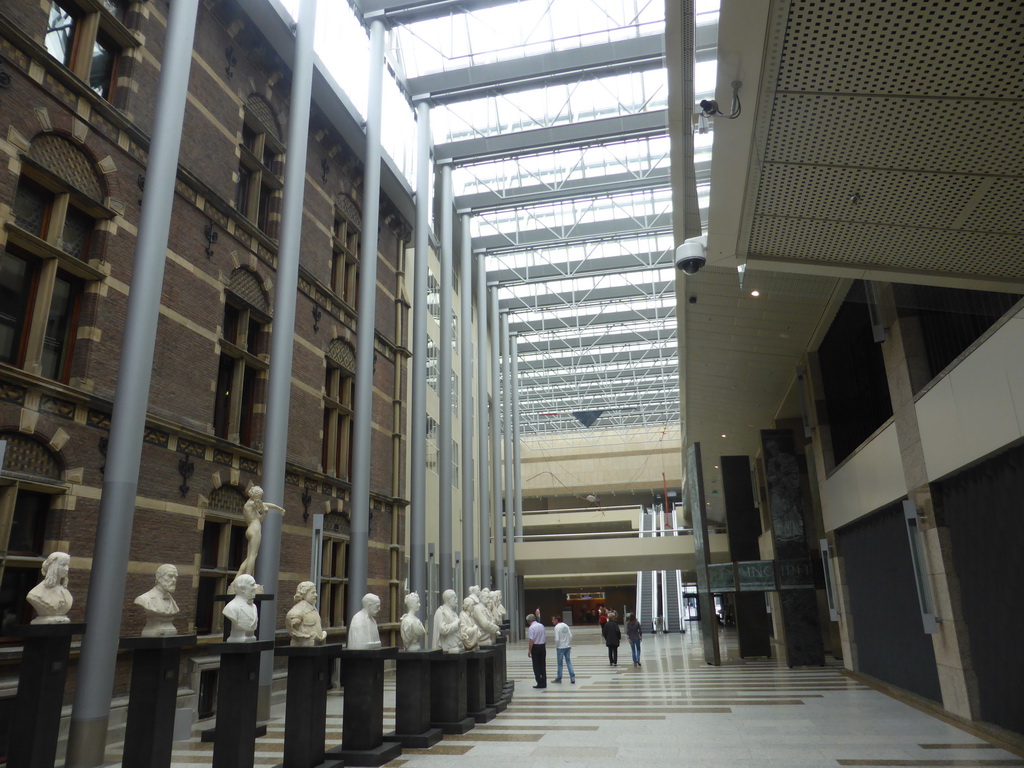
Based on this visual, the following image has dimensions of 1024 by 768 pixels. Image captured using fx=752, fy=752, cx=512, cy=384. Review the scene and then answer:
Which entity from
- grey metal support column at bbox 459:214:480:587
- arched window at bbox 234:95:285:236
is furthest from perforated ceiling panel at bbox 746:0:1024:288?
grey metal support column at bbox 459:214:480:587

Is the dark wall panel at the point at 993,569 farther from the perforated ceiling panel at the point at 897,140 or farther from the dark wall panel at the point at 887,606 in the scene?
the perforated ceiling panel at the point at 897,140

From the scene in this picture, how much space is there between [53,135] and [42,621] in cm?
673

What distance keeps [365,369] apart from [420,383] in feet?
13.0

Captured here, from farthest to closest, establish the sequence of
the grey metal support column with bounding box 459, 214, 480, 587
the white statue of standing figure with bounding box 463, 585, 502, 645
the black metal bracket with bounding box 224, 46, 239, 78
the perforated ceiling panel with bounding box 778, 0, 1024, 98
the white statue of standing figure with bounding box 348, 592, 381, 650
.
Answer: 1. the grey metal support column with bounding box 459, 214, 480, 587
2. the black metal bracket with bounding box 224, 46, 239, 78
3. the white statue of standing figure with bounding box 463, 585, 502, 645
4. the white statue of standing figure with bounding box 348, 592, 381, 650
5. the perforated ceiling panel with bounding box 778, 0, 1024, 98

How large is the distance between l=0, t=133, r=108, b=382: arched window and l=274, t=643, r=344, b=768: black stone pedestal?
17.4ft

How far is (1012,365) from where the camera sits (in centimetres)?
796

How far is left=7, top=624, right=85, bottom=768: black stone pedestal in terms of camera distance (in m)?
6.95

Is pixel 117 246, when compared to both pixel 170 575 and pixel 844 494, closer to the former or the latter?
pixel 170 575

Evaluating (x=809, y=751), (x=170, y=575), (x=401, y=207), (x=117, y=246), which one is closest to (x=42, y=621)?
(x=170, y=575)

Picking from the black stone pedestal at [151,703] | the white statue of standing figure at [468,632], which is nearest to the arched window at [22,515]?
the black stone pedestal at [151,703]

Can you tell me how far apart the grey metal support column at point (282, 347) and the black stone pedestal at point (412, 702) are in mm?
2278

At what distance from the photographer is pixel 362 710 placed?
29.2ft

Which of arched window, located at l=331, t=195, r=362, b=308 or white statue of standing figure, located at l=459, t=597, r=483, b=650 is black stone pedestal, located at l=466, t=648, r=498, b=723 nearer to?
white statue of standing figure, located at l=459, t=597, r=483, b=650

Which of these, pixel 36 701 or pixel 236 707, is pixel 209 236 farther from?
pixel 236 707
